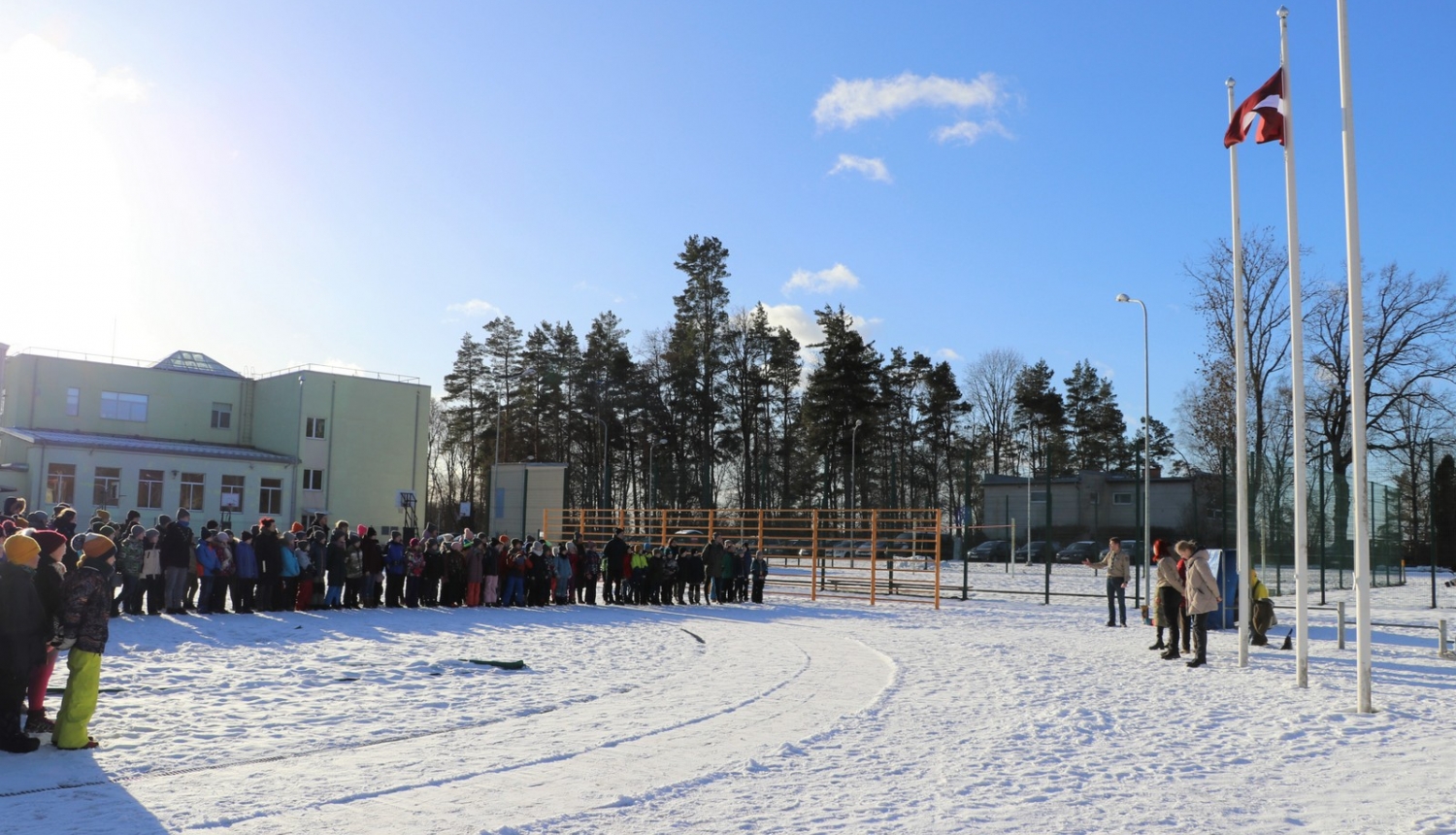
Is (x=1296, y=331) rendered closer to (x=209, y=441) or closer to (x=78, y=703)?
(x=78, y=703)

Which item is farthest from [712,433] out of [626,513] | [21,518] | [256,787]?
[256,787]

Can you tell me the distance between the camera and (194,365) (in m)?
52.5

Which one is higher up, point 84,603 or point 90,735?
point 84,603

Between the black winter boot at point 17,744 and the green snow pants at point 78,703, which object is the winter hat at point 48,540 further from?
the black winter boot at point 17,744

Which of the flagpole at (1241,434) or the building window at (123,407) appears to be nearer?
the flagpole at (1241,434)

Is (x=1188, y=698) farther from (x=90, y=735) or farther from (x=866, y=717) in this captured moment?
(x=90, y=735)

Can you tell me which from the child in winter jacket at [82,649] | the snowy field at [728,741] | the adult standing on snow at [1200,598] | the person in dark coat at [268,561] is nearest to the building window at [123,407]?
the person in dark coat at [268,561]

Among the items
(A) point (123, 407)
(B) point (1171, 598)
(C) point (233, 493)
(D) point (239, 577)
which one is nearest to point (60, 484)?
(C) point (233, 493)

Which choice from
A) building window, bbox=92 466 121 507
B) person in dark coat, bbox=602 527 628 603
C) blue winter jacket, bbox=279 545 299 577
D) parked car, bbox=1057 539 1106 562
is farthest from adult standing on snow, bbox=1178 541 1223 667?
building window, bbox=92 466 121 507

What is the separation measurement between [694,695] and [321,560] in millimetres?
11133

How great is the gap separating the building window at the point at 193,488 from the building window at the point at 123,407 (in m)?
5.68

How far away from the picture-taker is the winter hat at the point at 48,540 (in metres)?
8.10

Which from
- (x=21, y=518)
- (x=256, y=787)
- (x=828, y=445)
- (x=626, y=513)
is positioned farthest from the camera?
(x=828, y=445)

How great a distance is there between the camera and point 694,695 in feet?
35.1
